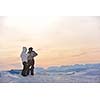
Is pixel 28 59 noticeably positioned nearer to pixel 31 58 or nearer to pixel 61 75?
pixel 31 58

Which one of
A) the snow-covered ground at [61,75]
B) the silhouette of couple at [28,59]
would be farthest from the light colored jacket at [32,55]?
the snow-covered ground at [61,75]

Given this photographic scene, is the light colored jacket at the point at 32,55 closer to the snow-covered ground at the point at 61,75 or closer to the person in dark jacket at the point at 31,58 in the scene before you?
the person in dark jacket at the point at 31,58

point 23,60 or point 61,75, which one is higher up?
point 23,60

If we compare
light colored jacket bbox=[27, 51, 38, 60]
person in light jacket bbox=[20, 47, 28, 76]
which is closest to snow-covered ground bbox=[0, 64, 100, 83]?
person in light jacket bbox=[20, 47, 28, 76]

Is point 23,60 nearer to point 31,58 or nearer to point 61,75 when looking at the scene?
point 31,58

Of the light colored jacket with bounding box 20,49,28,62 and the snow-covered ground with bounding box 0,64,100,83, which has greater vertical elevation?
the light colored jacket with bounding box 20,49,28,62

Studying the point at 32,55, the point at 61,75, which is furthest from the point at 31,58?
the point at 61,75

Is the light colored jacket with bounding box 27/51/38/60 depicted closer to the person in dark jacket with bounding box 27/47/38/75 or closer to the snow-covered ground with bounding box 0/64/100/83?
the person in dark jacket with bounding box 27/47/38/75

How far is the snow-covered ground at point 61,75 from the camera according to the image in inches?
167

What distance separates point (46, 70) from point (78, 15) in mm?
761

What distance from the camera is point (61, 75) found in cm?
423

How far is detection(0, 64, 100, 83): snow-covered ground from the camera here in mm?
4230
